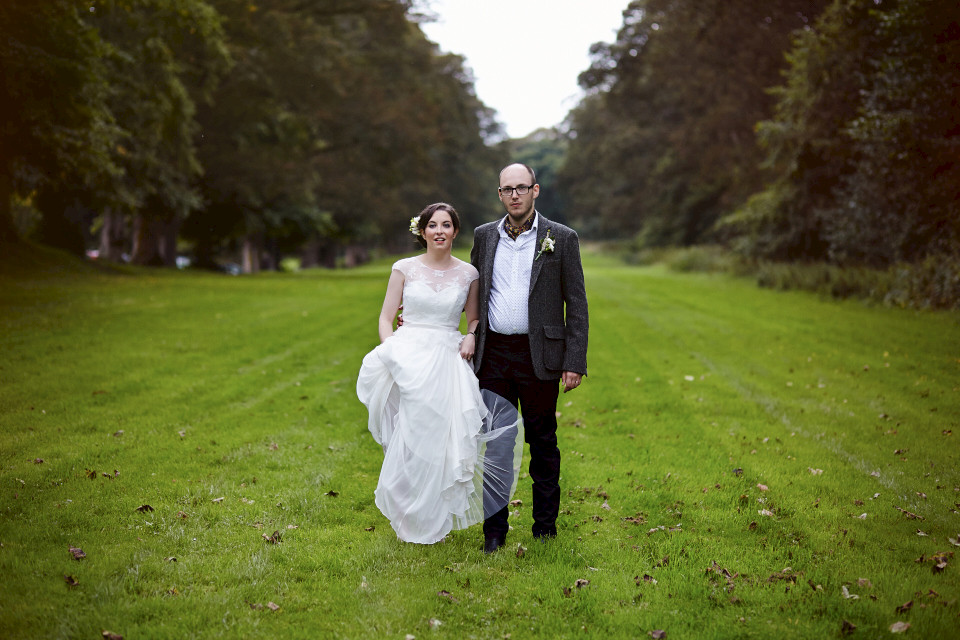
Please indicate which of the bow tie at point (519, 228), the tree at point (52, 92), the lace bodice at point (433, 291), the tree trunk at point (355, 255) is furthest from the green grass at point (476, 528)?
the tree trunk at point (355, 255)

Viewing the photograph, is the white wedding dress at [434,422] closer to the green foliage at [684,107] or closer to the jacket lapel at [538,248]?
the jacket lapel at [538,248]

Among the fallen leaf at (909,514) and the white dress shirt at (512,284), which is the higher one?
the white dress shirt at (512,284)

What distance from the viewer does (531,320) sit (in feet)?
15.3

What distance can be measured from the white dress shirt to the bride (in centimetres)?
21

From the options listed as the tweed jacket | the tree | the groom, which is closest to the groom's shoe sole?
the groom

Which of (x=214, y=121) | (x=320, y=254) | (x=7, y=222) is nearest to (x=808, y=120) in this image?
(x=214, y=121)

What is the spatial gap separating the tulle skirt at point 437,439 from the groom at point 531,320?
0.16 metres

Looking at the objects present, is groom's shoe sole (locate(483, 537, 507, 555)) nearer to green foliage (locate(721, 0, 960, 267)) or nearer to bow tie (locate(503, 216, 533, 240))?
bow tie (locate(503, 216, 533, 240))

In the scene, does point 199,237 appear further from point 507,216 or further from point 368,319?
point 507,216

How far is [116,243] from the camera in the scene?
32438mm

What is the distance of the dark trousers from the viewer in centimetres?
478

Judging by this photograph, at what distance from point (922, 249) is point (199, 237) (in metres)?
33.6

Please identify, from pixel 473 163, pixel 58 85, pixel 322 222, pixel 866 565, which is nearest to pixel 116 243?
pixel 322 222

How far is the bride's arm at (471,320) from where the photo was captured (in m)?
4.75
